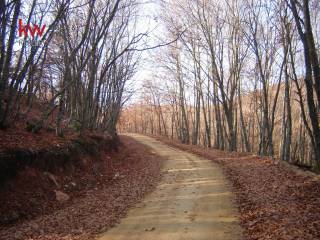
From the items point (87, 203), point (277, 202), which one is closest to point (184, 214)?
point (277, 202)

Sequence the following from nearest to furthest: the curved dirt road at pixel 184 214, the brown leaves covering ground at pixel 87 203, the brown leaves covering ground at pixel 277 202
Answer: the brown leaves covering ground at pixel 277 202, the curved dirt road at pixel 184 214, the brown leaves covering ground at pixel 87 203

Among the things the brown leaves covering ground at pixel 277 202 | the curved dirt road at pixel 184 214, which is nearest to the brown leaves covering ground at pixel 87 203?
the curved dirt road at pixel 184 214

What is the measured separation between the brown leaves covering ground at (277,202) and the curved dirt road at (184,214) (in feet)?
1.31

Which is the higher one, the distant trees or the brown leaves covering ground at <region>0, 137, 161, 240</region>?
the distant trees

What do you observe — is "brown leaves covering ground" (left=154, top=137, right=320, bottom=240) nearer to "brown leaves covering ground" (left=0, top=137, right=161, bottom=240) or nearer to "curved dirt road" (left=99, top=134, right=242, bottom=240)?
"curved dirt road" (left=99, top=134, right=242, bottom=240)

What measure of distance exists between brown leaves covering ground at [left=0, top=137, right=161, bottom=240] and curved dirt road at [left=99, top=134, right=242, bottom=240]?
517 mm

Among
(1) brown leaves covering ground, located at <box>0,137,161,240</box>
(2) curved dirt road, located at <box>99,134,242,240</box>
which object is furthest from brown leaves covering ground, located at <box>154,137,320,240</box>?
(1) brown leaves covering ground, located at <box>0,137,161,240</box>

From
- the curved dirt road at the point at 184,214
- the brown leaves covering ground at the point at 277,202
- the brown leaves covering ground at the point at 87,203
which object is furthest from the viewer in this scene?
the brown leaves covering ground at the point at 87,203

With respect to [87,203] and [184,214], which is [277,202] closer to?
[184,214]

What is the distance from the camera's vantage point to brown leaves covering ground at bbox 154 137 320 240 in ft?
22.5

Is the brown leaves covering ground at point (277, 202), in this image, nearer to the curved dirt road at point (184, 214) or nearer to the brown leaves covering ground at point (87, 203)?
the curved dirt road at point (184, 214)

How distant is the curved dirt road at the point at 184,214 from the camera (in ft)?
23.8

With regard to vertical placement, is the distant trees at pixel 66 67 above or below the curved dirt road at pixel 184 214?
above

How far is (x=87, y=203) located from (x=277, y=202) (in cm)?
562
